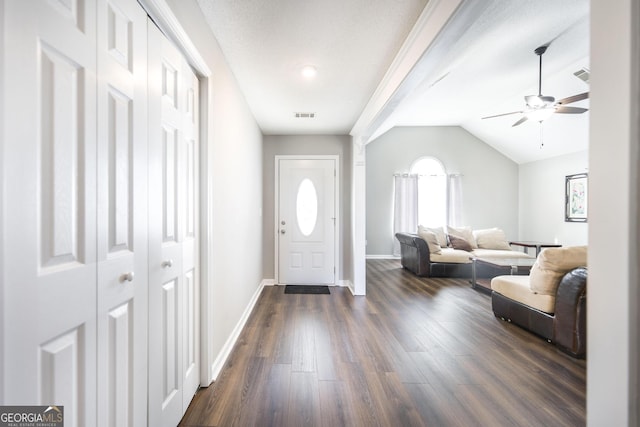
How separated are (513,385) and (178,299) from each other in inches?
85.7

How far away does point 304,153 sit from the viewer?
4.53 m

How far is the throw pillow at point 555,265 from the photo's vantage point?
2.39 meters

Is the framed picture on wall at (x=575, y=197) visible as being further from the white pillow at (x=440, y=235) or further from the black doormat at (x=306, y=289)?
the black doormat at (x=306, y=289)

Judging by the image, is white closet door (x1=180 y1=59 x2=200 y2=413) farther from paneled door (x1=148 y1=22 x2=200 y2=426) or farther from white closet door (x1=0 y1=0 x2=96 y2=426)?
white closet door (x1=0 y1=0 x2=96 y2=426)

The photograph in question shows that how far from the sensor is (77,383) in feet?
2.82

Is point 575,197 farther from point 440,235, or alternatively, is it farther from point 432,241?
point 432,241

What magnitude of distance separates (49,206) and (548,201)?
8.33 meters

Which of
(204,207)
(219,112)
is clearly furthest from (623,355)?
(219,112)

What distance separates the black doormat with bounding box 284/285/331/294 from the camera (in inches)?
164

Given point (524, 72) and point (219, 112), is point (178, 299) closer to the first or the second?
point (219, 112)

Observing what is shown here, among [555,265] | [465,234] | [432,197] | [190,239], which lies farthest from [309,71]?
[432,197]

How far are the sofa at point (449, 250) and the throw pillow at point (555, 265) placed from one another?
2.36 m

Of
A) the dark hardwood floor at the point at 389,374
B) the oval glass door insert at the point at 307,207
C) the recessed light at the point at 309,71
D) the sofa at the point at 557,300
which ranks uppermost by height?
the recessed light at the point at 309,71

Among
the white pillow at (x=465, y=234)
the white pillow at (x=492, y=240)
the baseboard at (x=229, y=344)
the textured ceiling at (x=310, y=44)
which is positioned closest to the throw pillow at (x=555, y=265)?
the textured ceiling at (x=310, y=44)
